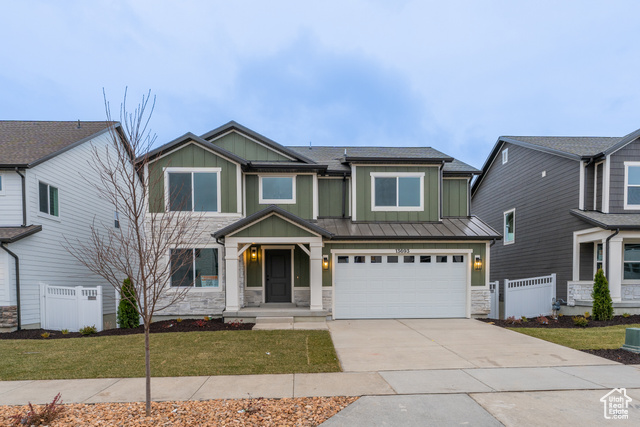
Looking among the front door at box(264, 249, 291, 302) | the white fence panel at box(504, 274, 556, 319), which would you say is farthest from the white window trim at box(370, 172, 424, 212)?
the white fence panel at box(504, 274, 556, 319)

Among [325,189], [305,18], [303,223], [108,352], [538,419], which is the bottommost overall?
[108,352]

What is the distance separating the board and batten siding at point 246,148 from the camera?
523 inches

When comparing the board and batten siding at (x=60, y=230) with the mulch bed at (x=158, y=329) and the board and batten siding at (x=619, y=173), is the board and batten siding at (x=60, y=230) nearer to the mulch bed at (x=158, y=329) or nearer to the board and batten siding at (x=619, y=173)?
the mulch bed at (x=158, y=329)

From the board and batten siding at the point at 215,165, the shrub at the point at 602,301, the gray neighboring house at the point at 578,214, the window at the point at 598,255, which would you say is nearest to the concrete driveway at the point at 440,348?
the shrub at the point at 602,301

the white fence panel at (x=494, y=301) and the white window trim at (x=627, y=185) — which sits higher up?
the white window trim at (x=627, y=185)

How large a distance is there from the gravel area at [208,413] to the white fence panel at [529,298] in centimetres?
932

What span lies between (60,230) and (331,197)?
931 centimetres

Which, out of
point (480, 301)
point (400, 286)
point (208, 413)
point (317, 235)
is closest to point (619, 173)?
point (480, 301)

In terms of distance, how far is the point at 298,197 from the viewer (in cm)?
1309

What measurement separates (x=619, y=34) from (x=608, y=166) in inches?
3475

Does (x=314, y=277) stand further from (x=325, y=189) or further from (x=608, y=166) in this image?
(x=608, y=166)

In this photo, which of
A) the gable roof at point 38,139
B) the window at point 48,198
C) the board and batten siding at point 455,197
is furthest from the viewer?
the board and batten siding at point 455,197

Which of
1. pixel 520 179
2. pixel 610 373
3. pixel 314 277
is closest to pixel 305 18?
pixel 520 179

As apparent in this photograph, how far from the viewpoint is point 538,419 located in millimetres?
4426
